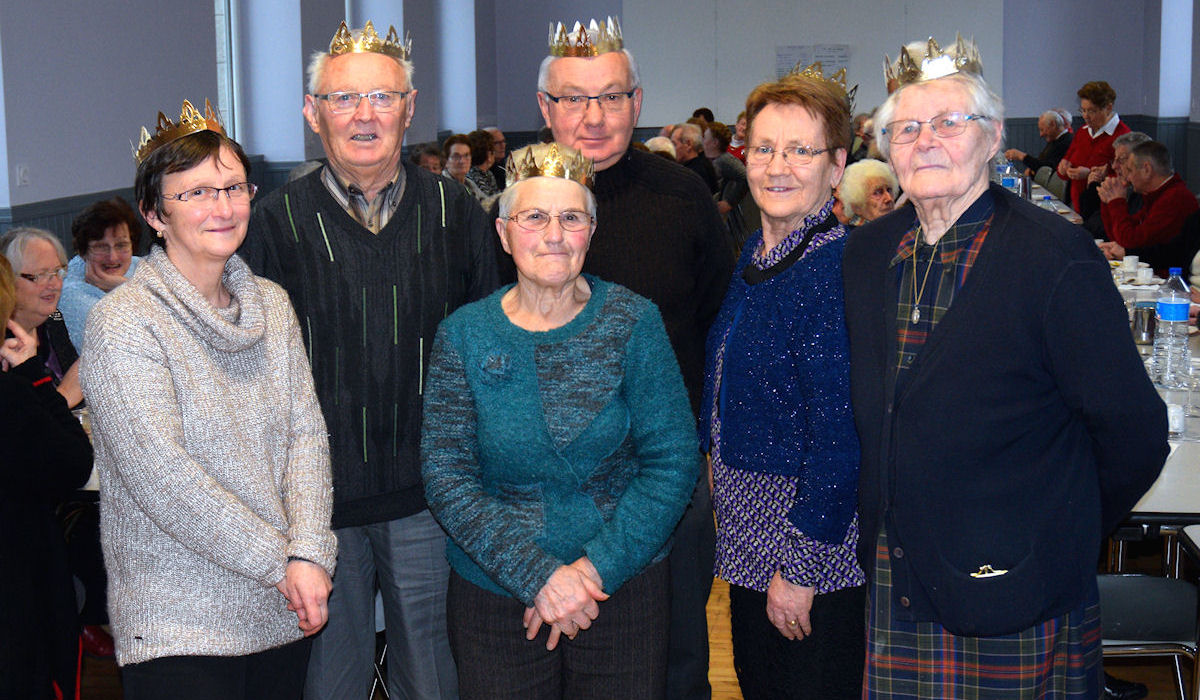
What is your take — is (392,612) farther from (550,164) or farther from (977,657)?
(977,657)

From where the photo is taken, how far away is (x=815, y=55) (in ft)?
49.3

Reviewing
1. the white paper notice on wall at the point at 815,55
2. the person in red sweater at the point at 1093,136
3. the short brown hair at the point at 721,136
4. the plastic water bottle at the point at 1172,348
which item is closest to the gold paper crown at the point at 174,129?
the plastic water bottle at the point at 1172,348

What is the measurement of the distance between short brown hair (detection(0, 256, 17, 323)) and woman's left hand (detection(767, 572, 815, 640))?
5.38 ft

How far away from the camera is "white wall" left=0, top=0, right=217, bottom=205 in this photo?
5.39 metres

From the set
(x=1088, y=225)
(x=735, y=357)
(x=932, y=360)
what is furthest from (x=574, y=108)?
(x=1088, y=225)

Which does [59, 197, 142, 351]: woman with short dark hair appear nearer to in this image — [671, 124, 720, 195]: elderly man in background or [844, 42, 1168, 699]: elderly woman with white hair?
[844, 42, 1168, 699]: elderly woman with white hair

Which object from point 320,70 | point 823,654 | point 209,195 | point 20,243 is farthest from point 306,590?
point 20,243

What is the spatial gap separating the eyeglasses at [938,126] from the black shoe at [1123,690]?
2389 millimetres

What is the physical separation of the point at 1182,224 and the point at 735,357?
18.3 ft

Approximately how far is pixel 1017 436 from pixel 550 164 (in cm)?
103

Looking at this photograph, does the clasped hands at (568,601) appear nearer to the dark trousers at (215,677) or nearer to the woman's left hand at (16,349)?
the dark trousers at (215,677)

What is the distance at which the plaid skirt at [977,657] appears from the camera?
1.93m

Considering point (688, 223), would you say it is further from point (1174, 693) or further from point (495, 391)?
point (1174, 693)

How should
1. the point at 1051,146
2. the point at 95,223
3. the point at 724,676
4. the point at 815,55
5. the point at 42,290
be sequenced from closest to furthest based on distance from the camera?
1. the point at 724,676
2. the point at 42,290
3. the point at 95,223
4. the point at 1051,146
5. the point at 815,55
